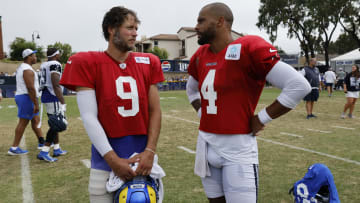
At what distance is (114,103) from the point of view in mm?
1951

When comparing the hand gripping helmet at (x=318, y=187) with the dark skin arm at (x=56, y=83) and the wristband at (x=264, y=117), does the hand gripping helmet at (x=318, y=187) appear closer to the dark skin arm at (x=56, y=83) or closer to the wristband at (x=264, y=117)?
the wristband at (x=264, y=117)

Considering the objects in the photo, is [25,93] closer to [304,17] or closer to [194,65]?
[194,65]

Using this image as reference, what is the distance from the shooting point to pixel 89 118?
190cm

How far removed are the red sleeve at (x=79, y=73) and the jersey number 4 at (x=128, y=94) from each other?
0.55 feet

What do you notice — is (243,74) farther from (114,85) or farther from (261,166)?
(261,166)

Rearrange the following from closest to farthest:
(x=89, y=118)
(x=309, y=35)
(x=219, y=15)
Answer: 1. (x=89, y=118)
2. (x=219, y=15)
3. (x=309, y=35)

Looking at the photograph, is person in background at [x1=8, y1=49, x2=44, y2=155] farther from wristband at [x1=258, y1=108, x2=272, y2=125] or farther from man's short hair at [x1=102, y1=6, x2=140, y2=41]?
wristband at [x1=258, y1=108, x2=272, y2=125]

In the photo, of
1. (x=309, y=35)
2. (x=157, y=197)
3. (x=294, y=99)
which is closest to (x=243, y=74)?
(x=294, y=99)

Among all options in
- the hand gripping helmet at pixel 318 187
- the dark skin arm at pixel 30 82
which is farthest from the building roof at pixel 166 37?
the hand gripping helmet at pixel 318 187

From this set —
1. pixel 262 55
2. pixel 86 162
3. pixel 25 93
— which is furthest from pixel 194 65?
pixel 25 93

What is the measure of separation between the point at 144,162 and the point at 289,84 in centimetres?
109

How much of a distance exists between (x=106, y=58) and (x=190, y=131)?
21.0ft

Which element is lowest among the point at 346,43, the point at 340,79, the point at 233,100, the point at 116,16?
the point at 340,79

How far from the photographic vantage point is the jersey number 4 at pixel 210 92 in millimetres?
2189
